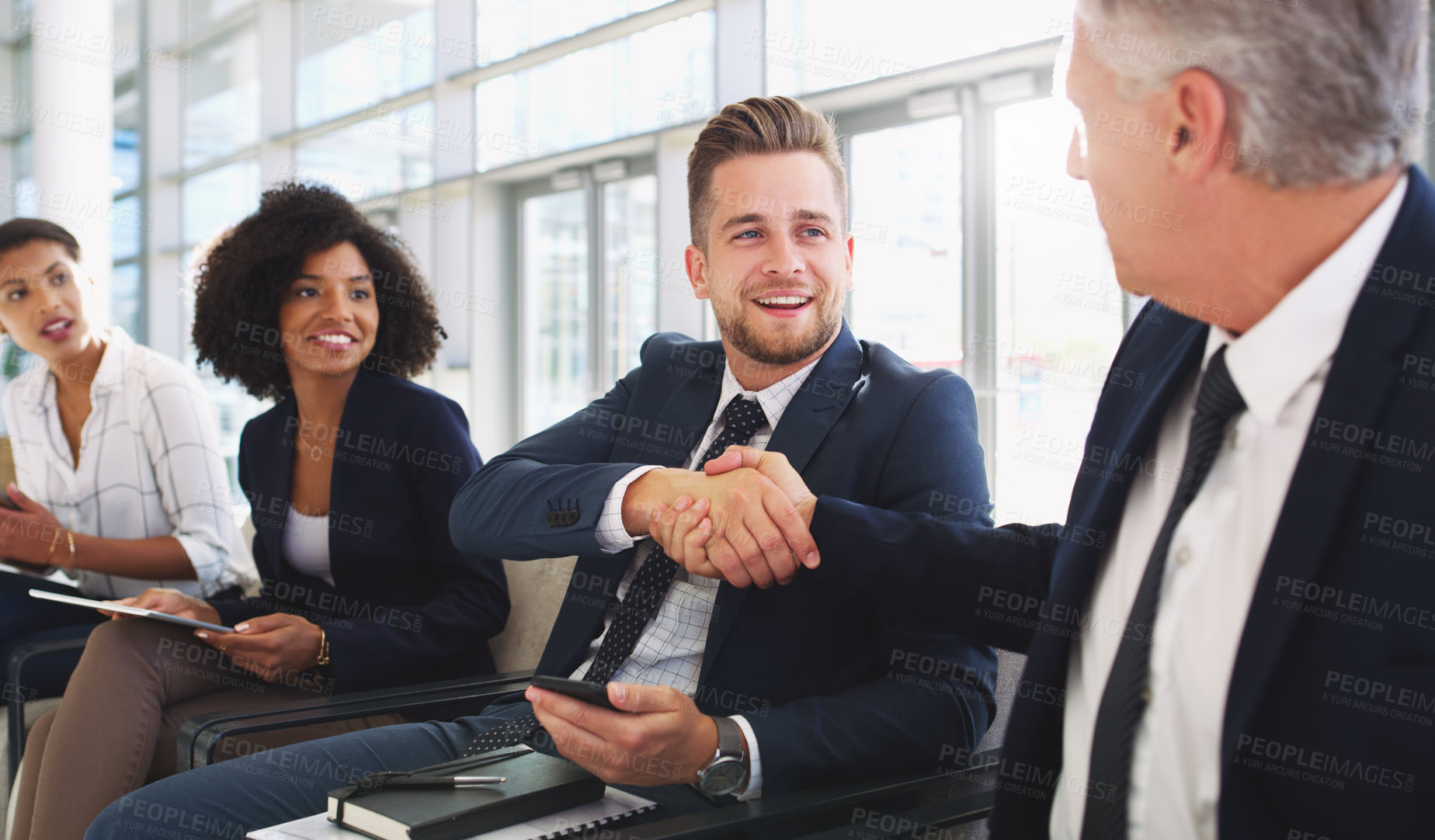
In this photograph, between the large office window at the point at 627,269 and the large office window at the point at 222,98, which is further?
the large office window at the point at 222,98

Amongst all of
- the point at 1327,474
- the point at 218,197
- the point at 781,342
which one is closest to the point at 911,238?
the point at 781,342

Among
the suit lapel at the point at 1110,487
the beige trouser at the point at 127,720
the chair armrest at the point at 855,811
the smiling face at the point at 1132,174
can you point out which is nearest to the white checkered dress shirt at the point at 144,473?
the beige trouser at the point at 127,720

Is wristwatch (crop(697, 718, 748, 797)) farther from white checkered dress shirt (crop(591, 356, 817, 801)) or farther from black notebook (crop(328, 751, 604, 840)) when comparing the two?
white checkered dress shirt (crop(591, 356, 817, 801))

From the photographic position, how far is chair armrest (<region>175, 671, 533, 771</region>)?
5.83 feet

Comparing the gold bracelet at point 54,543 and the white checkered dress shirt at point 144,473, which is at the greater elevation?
the white checkered dress shirt at point 144,473

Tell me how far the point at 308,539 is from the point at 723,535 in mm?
1348

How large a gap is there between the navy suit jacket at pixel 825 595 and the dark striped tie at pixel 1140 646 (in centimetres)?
48

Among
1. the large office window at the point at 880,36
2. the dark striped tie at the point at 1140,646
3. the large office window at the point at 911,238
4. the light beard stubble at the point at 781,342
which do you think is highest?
the large office window at the point at 880,36

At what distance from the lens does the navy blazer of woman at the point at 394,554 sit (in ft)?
7.11

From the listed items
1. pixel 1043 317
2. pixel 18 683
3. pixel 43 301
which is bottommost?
pixel 18 683

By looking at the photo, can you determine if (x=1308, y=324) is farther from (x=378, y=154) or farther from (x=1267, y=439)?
(x=378, y=154)

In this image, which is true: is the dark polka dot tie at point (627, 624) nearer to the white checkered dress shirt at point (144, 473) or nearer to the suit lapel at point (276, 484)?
the suit lapel at point (276, 484)

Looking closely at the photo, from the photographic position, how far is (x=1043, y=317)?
4.49 metres

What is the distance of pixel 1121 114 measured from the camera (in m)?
0.94
